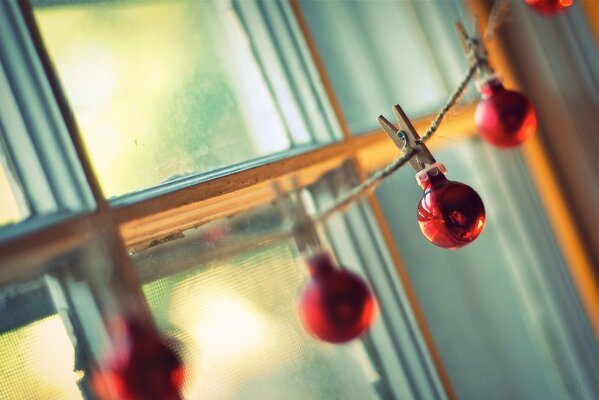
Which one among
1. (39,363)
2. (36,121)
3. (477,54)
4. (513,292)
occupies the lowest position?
(513,292)

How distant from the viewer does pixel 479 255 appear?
1218mm

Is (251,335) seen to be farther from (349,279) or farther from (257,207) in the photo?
(349,279)

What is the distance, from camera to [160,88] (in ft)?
2.97

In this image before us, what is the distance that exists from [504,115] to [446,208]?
0.29 metres

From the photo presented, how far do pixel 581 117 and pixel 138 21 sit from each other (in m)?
1.08

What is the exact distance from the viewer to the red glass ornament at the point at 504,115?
2.69 ft

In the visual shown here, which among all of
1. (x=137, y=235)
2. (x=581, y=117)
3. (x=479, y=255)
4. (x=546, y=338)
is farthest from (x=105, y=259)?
(x=581, y=117)

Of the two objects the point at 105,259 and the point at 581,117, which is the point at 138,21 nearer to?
the point at 105,259

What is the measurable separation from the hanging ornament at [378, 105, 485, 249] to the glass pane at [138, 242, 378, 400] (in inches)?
13.8

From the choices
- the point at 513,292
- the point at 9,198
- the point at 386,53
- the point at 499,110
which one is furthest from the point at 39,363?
the point at 513,292

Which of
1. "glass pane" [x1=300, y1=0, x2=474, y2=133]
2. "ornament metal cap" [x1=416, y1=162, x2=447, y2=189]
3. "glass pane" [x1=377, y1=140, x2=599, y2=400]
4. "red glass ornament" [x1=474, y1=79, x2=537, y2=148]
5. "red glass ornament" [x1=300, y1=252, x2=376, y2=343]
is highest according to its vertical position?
"glass pane" [x1=300, y1=0, x2=474, y2=133]

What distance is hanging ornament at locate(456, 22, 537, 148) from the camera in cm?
82

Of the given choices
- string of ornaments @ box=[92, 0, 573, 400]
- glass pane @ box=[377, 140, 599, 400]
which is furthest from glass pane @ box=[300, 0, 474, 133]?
string of ornaments @ box=[92, 0, 573, 400]

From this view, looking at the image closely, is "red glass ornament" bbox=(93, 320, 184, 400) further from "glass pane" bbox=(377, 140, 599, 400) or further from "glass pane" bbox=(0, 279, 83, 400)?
"glass pane" bbox=(377, 140, 599, 400)
